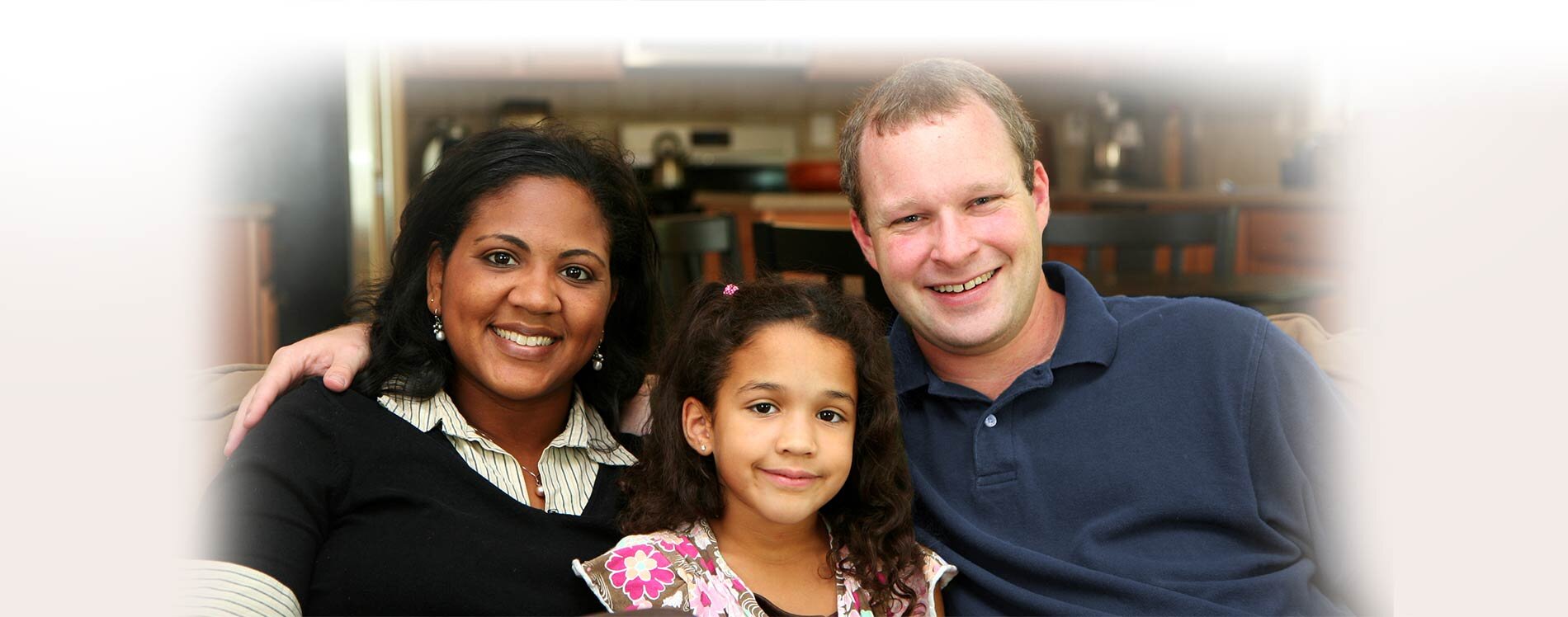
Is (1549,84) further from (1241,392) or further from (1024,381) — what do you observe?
(1024,381)

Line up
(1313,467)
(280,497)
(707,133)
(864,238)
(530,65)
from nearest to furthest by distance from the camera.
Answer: (280,497), (1313,467), (864,238), (530,65), (707,133)

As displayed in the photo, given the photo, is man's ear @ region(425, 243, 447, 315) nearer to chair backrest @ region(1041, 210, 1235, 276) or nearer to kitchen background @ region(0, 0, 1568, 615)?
kitchen background @ region(0, 0, 1568, 615)

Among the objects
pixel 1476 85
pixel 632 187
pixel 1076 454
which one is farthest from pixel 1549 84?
pixel 632 187

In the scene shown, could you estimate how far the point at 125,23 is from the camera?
1159 mm

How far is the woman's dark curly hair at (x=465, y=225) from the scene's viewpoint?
1.54 m

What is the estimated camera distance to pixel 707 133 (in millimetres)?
7020

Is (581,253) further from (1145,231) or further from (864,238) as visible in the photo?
(1145,231)

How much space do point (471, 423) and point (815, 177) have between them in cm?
317

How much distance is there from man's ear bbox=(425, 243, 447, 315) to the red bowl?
10.0ft

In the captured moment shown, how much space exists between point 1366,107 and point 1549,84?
191mm

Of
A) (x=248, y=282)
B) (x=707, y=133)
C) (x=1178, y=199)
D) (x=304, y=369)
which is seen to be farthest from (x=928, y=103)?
(x=707, y=133)

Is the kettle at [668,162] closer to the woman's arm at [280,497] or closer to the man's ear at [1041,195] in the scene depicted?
the man's ear at [1041,195]

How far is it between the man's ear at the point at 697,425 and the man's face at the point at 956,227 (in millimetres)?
279

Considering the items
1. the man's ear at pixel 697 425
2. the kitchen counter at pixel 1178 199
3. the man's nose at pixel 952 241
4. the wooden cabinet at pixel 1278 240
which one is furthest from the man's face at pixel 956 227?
the wooden cabinet at pixel 1278 240
